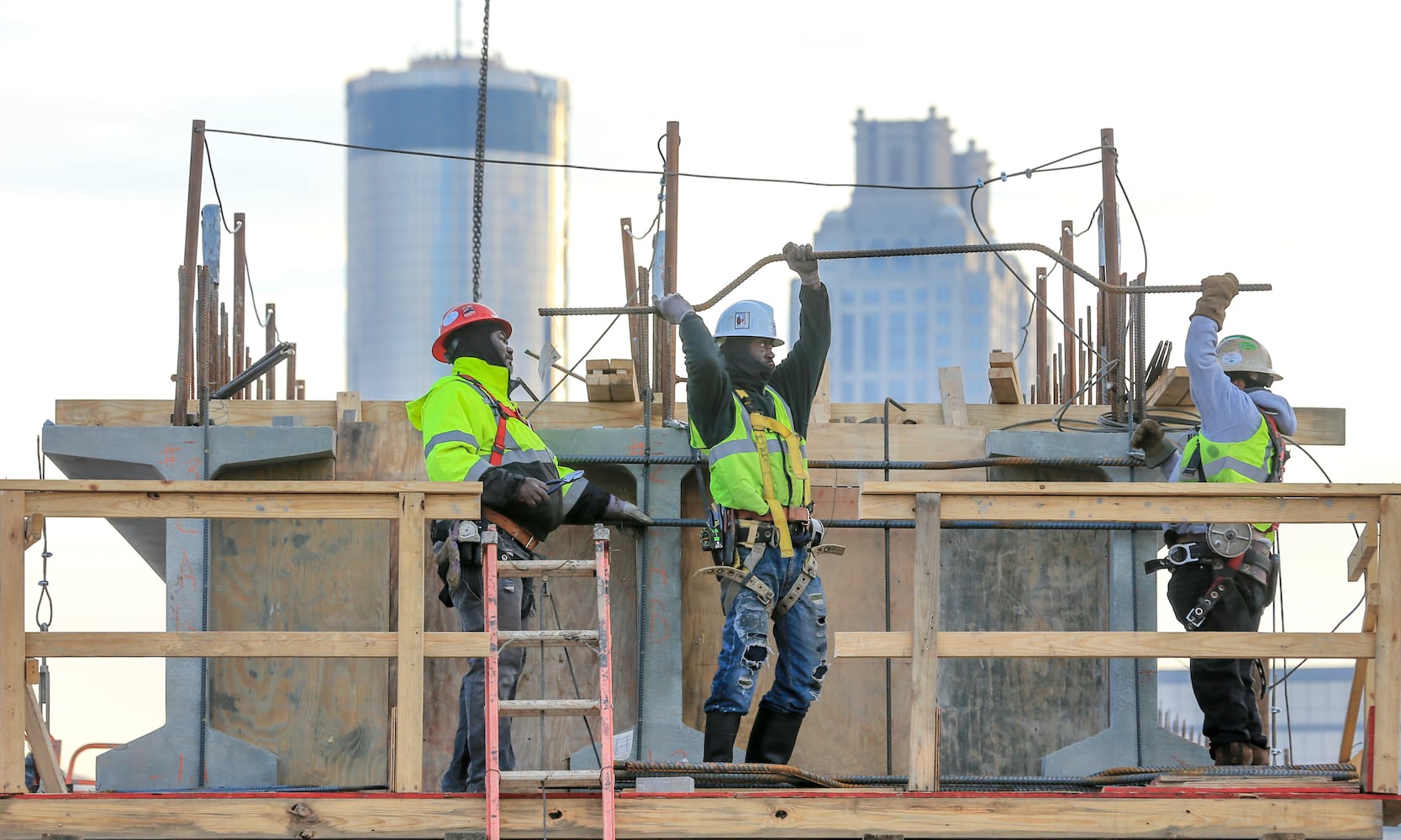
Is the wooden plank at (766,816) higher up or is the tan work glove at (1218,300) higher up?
the tan work glove at (1218,300)

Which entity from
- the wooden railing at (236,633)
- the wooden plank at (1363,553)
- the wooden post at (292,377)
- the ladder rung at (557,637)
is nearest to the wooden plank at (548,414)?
the wooden plank at (1363,553)

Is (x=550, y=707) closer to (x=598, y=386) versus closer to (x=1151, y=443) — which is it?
(x=598, y=386)

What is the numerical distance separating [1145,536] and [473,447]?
184 inches

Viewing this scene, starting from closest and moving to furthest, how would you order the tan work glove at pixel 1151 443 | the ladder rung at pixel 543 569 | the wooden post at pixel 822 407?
the ladder rung at pixel 543 569 → the tan work glove at pixel 1151 443 → the wooden post at pixel 822 407

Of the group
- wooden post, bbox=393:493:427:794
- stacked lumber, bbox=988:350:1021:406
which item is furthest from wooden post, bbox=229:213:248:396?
wooden post, bbox=393:493:427:794

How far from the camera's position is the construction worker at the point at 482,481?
9.48 metres

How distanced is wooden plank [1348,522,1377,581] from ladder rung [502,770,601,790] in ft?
12.2

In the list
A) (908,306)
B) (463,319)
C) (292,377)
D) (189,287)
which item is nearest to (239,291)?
(292,377)

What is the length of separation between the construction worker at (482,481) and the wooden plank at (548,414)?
218 centimetres

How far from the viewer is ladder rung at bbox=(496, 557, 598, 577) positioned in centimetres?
883

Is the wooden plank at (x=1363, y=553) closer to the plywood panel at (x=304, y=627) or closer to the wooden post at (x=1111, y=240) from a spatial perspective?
the wooden post at (x=1111, y=240)

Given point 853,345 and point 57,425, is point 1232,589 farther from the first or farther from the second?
point 853,345

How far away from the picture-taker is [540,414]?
1237 cm

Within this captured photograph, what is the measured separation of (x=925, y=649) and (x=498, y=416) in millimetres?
2831
